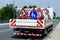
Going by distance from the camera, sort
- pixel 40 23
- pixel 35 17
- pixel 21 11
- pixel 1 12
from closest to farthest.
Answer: pixel 40 23 < pixel 35 17 < pixel 21 11 < pixel 1 12

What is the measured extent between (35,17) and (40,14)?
3.37 feet

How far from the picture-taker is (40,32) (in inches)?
744

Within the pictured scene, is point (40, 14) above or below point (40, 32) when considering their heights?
above

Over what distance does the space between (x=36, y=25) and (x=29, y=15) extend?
281 cm

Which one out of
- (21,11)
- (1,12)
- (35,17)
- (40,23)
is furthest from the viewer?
(1,12)

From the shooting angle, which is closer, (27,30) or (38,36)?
(27,30)

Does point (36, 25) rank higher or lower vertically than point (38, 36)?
higher

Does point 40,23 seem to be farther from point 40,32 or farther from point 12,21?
point 12,21

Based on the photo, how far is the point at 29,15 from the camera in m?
20.9

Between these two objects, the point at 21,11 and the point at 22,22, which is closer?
the point at 22,22

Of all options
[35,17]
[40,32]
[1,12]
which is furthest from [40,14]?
[1,12]

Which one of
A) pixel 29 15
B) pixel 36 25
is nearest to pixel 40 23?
pixel 36 25

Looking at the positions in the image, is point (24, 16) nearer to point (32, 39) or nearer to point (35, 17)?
point (35, 17)

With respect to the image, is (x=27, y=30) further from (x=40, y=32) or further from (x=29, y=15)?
(x=29, y=15)
